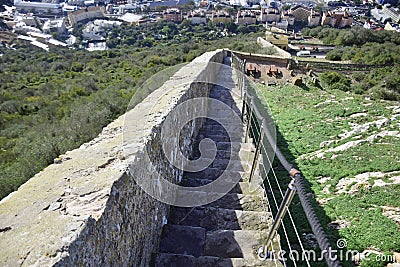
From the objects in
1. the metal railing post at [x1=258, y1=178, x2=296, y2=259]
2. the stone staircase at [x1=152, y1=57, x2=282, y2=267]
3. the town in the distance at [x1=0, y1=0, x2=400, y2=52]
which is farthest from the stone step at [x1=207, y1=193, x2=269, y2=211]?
the town in the distance at [x1=0, y1=0, x2=400, y2=52]

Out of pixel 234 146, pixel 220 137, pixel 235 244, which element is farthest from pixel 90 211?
pixel 220 137

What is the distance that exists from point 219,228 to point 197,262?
0.64 m

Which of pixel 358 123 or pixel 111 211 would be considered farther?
pixel 358 123

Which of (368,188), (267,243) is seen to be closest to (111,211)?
(267,243)

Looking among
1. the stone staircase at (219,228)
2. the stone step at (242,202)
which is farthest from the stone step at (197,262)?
the stone step at (242,202)

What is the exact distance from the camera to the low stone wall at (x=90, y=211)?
142 cm

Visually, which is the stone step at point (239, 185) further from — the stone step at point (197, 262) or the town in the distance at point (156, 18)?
the town in the distance at point (156, 18)

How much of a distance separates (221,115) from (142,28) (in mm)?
61003

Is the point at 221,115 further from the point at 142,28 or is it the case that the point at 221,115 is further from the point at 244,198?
the point at 142,28

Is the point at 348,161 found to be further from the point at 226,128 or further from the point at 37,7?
the point at 37,7

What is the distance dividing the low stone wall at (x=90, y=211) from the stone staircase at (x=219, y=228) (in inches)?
9.9

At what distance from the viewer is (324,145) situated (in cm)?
657

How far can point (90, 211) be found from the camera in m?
1.69

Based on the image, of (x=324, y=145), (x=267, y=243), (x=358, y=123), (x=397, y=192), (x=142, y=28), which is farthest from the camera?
(x=142, y=28)
